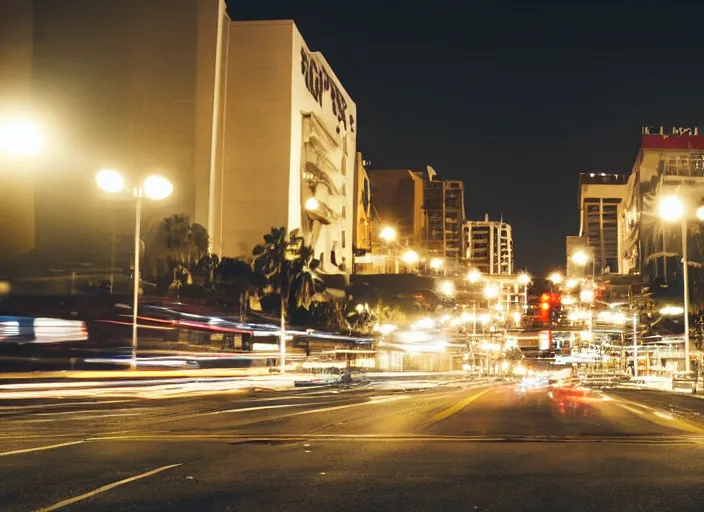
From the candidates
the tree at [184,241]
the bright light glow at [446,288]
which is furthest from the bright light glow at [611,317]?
the tree at [184,241]

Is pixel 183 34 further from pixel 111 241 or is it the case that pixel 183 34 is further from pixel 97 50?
pixel 111 241

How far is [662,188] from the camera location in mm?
111812

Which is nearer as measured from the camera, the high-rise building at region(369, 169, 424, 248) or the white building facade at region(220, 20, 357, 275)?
the white building facade at region(220, 20, 357, 275)

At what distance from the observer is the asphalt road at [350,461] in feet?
25.4

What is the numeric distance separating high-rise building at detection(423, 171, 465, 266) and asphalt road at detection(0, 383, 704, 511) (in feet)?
477

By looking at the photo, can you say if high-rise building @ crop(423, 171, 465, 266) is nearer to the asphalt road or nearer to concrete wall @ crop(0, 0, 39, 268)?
concrete wall @ crop(0, 0, 39, 268)

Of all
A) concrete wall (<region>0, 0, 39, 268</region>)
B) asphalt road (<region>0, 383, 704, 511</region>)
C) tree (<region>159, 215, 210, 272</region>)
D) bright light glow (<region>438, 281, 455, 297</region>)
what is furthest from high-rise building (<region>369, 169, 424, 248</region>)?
asphalt road (<region>0, 383, 704, 511</region>)

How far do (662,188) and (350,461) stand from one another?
110 metres

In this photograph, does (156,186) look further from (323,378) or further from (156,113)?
(156,113)

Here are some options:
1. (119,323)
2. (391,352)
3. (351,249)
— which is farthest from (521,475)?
(351,249)

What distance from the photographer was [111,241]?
78062 millimetres

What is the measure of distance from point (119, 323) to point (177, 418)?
61.7 ft

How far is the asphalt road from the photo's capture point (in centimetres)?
775

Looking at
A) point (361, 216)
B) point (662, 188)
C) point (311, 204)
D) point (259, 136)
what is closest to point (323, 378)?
point (259, 136)
